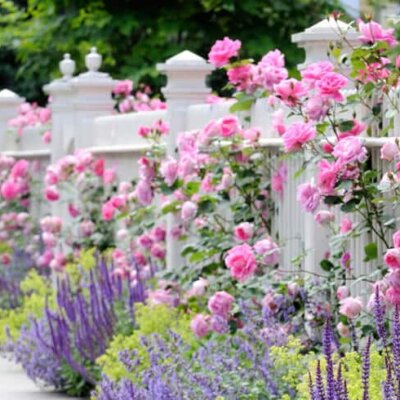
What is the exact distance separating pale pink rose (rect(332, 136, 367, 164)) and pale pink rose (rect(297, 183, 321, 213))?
0.29 metres

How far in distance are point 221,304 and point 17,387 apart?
2.07m

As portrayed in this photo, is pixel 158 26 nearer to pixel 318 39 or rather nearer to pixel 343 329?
pixel 318 39

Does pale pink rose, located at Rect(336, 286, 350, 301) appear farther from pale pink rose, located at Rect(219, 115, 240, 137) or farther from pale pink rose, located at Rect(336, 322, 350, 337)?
pale pink rose, located at Rect(219, 115, 240, 137)

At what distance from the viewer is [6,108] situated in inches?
610

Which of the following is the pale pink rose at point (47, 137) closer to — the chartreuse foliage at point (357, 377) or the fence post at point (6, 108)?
the fence post at point (6, 108)

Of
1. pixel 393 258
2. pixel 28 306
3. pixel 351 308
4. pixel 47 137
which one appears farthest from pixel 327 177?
pixel 47 137

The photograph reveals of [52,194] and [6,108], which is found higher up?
[6,108]

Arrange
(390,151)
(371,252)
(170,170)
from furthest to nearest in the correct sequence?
(170,170) → (371,252) → (390,151)

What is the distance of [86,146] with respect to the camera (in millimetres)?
12461

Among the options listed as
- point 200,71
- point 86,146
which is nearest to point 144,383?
point 200,71

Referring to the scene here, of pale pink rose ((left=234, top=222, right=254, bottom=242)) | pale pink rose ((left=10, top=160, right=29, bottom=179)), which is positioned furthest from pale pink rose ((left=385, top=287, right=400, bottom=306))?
pale pink rose ((left=10, top=160, right=29, bottom=179))

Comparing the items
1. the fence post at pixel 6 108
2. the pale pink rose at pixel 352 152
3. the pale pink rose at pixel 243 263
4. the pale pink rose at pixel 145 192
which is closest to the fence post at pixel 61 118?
the fence post at pixel 6 108

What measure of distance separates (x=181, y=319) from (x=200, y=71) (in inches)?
76.1

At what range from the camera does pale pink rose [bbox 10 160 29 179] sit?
13867 millimetres
